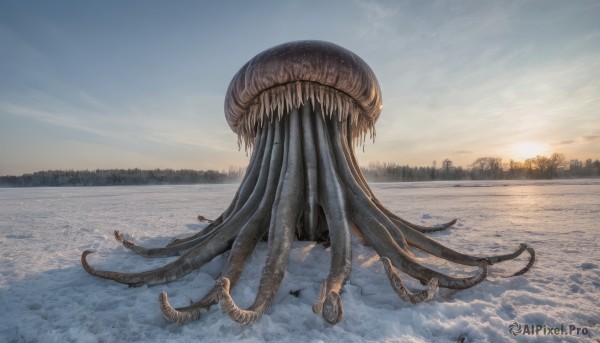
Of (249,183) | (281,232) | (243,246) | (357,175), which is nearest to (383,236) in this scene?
(281,232)

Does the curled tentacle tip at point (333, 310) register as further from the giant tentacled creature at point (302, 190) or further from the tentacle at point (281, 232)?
the tentacle at point (281, 232)

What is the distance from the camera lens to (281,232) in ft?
6.00

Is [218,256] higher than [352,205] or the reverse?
the reverse

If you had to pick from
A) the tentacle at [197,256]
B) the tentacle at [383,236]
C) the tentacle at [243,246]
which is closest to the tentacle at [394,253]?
the tentacle at [383,236]

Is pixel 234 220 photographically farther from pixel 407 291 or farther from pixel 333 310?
pixel 407 291

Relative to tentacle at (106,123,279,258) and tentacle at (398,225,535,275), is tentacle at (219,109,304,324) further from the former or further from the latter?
tentacle at (398,225,535,275)

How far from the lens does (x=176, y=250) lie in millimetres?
2291

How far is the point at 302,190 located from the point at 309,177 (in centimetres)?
11

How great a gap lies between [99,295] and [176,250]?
68cm

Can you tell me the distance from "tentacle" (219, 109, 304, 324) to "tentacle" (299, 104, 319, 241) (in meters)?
0.05

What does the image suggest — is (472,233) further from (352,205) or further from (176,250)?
(176,250)

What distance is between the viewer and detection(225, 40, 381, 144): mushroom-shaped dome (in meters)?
2.12

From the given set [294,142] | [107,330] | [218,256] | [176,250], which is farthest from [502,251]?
[107,330]

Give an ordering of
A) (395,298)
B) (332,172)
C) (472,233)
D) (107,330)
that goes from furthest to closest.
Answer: (472,233)
(332,172)
(395,298)
(107,330)
